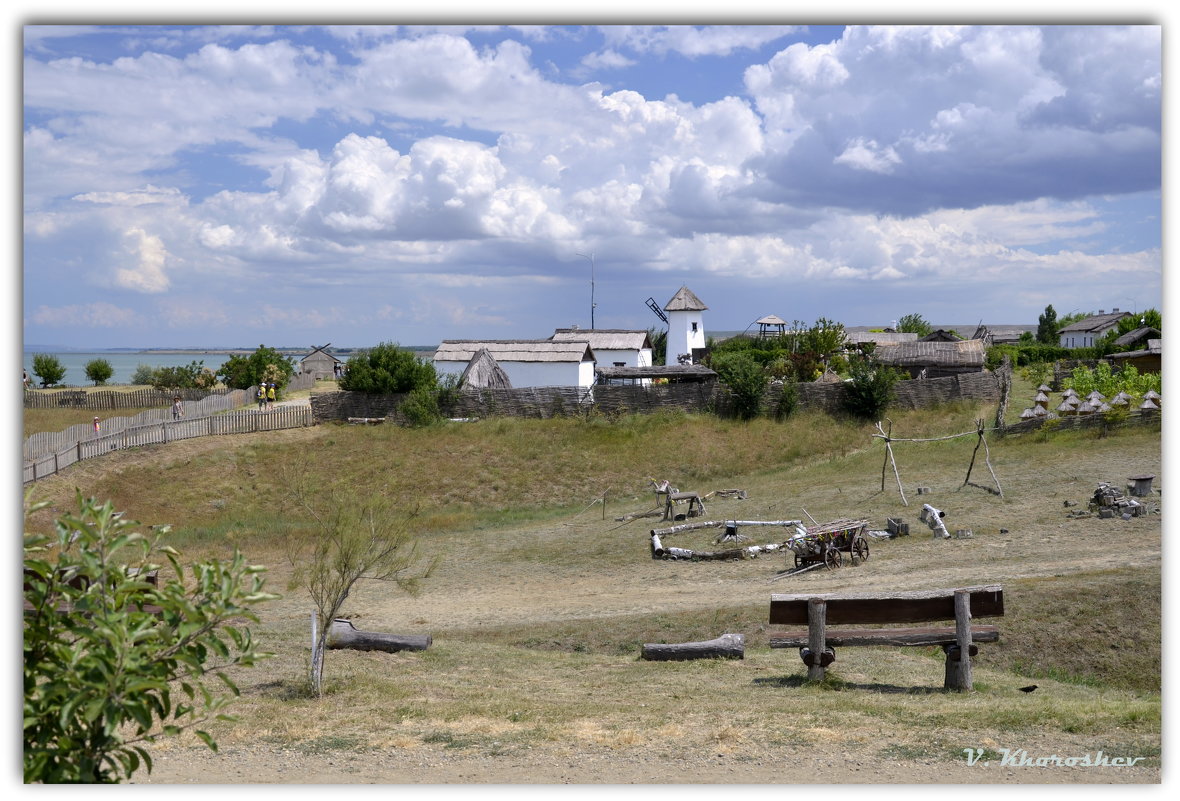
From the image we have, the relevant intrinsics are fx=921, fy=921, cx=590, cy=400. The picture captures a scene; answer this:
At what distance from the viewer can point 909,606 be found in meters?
10.3

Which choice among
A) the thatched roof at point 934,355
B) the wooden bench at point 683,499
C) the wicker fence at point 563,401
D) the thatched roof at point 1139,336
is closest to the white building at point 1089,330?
the thatched roof at point 1139,336

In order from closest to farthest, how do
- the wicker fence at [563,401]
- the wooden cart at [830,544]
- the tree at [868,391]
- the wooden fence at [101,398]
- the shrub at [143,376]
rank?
1. the wooden cart at [830,544]
2. the tree at [868,391]
3. the wicker fence at [563,401]
4. the wooden fence at [101,398]
5. the shrub at [143,376]

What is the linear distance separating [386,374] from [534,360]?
11.2m

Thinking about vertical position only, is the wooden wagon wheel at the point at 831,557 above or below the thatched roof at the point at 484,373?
below

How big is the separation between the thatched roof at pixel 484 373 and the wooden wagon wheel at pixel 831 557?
32783mm

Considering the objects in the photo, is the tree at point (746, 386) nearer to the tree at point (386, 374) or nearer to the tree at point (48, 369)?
the tree at point (386, 374)

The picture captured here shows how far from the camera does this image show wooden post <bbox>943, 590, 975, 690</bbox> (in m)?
10.2

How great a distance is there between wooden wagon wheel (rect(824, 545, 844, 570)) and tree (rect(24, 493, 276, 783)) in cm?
1602

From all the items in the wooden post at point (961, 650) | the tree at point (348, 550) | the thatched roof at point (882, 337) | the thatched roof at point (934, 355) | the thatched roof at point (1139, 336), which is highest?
the thatched roof at point (882, 337)

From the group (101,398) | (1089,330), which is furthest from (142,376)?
(1089,330)

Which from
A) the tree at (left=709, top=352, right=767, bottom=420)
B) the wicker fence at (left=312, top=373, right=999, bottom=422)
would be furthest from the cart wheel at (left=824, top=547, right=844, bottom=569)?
the wicker fence at (left=312, top=373, right=999, bottom=422)

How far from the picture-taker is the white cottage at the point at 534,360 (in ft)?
174

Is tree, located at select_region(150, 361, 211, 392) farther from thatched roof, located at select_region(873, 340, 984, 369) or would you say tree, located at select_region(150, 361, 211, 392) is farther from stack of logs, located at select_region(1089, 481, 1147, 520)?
stack of logs, located at select_region(1089, 481, 1147, 520)

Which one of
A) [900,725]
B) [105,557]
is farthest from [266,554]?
[105,557]
